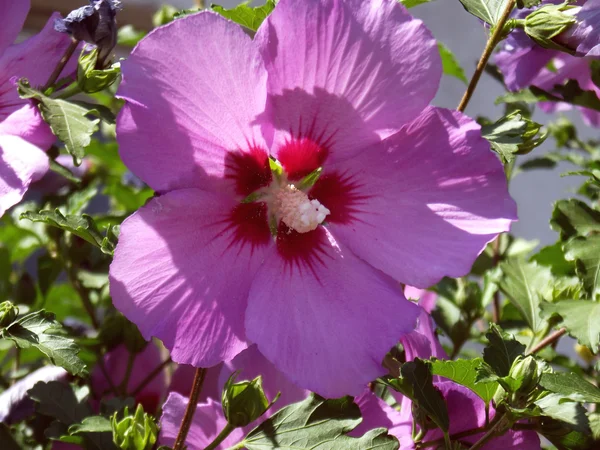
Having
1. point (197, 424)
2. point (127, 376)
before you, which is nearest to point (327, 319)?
point (197, 424)

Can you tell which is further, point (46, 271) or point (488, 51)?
point (46, 271)

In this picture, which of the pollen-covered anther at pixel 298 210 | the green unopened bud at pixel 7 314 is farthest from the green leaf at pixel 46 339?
the pollen-covered anther at pixel 298 210

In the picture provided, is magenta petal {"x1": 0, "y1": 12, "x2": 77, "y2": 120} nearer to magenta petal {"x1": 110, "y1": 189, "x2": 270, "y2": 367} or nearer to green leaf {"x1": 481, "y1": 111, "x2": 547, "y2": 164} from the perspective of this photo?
magenta petal {"x1": 110, "y1": 189, "x2": 270, "y2": 367}

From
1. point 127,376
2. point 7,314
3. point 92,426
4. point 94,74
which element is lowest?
point 127,376

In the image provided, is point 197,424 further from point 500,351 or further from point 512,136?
point 512,136

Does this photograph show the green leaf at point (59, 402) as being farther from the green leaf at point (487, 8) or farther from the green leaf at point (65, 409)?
the green leaf at point (487, 8)

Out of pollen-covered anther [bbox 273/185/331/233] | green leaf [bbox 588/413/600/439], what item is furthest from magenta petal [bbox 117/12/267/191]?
green leaf [bbox 588/413/600/439]
